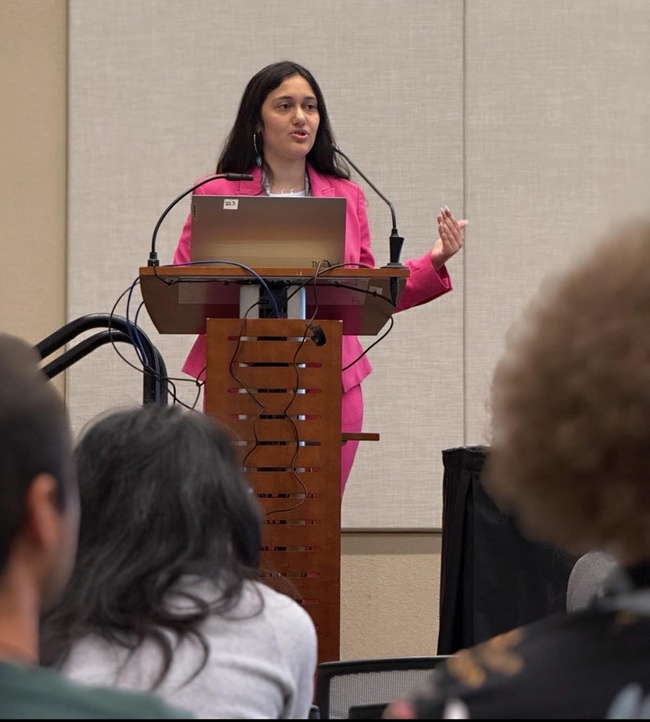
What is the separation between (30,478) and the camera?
0.81 m

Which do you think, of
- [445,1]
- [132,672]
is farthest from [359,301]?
[445,1]

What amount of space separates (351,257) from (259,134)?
18.6 inches

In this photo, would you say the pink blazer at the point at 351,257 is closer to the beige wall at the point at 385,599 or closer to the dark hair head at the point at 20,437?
the beige wall at the point at 385,599

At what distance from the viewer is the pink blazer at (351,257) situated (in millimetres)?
3184

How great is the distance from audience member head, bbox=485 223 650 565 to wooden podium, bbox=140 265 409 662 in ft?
5.73

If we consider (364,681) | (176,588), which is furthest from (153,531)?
(364,681)

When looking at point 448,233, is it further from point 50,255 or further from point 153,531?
point 50,255

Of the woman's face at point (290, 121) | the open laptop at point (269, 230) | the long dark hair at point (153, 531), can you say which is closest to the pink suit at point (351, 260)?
the woman's face at point (290, 121)

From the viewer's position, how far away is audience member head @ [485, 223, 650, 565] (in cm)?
77

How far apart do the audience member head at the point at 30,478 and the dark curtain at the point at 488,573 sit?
201cm

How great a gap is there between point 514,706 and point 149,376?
250cm

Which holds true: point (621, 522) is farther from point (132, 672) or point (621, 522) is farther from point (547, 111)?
point (547, 111)

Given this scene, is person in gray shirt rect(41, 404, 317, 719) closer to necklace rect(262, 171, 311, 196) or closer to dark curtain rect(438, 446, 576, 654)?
dark curtain rect(438, 446, 576, 654)

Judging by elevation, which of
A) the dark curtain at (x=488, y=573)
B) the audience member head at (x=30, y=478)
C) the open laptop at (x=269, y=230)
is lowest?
the dark curtain at (x=488, y=573)
